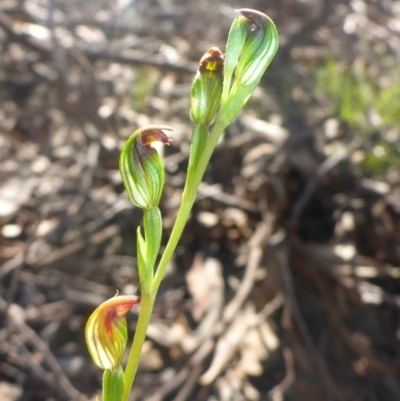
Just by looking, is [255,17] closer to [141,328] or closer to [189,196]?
[189,196]

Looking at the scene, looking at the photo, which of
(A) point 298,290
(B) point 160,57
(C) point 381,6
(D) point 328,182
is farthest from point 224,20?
(A) point 298,290

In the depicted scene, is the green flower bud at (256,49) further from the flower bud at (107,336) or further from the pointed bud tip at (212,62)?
the flower bud at (107,336)

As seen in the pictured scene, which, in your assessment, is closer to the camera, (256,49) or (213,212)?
(256,49)

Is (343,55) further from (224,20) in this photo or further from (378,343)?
(378,343)

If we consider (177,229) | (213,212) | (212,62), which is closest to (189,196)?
(177,229)

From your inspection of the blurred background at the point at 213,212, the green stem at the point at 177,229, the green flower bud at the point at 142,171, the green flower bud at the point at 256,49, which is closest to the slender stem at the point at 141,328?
the green stem at the point at 177,229

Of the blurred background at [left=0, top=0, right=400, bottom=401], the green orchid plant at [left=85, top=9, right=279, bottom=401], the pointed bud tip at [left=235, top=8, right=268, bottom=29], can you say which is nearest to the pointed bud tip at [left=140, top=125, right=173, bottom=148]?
the green orchid plant at [left=85, top=9, right=279, bottom=401]
